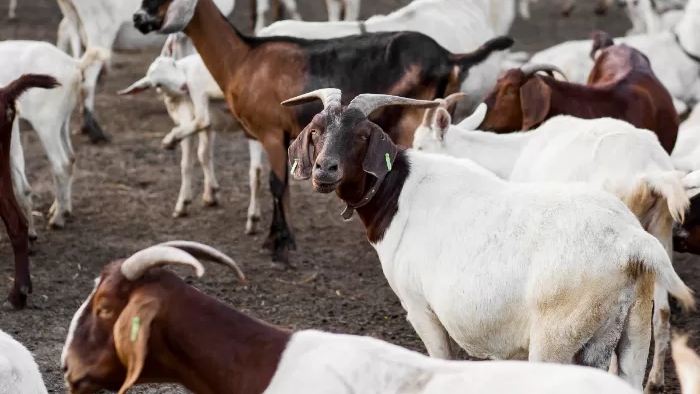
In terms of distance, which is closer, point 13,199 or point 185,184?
point 13,199

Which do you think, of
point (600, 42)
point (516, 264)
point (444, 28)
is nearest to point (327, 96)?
point (516, 264)

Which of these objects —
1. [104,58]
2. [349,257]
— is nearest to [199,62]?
[104,58]

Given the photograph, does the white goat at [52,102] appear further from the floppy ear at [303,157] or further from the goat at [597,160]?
the floppy ear at [303,157]

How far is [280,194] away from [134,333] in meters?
4.72

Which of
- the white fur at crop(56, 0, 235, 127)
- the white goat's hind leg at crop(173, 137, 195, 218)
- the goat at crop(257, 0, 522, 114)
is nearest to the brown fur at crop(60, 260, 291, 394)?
the white goat's hind leg at crop(173, 137, 195, 218)

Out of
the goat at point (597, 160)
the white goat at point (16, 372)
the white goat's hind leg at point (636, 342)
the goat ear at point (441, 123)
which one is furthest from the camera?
the goat ear at point (441, 123)

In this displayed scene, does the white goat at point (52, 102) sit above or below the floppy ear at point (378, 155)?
below

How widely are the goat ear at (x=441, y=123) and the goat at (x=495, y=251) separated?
1138 mm

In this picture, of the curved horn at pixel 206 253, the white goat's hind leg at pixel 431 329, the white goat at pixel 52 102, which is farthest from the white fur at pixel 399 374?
the white goat at pixel 52 102

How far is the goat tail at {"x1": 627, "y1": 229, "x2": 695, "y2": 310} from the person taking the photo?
15.4ft

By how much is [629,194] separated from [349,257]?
3.11 metres

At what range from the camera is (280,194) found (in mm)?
8492

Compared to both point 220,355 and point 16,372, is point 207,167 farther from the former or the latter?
point 220,355

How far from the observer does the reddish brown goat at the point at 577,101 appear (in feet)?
25.0
